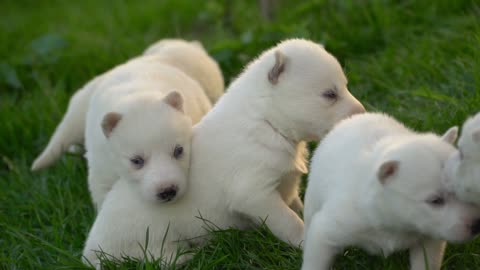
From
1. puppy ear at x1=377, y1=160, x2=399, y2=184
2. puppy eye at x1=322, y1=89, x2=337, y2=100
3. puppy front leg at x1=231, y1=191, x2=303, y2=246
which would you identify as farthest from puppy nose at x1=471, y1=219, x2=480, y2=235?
puppy eye at x1=322, y1=89, x2=337, y2=100

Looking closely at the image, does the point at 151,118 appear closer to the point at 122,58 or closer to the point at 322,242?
the point at 322,242

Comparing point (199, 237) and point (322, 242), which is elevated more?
point (322, 242)

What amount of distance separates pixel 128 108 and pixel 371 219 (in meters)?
1.83

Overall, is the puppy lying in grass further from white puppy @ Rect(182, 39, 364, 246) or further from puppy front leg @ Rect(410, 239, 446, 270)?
puppy front leg @ Rect(410, 239, 446, 270)

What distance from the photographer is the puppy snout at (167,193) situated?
13.7 feet

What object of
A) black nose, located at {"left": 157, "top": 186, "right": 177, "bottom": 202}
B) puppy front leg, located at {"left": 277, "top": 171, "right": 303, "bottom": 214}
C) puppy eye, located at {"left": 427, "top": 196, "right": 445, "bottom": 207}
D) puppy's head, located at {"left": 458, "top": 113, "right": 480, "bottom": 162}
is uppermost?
puppy's head, located at {"left": 458, "top": 113, "right": 480, "bottom": 162}

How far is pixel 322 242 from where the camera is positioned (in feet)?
11.7

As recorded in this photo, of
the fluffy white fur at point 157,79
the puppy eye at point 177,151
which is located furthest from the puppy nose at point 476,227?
the fluffy white fur at point 157,79

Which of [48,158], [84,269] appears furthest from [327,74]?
[48,158]

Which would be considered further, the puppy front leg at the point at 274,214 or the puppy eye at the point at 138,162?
the puppy eye at the point at 138,162

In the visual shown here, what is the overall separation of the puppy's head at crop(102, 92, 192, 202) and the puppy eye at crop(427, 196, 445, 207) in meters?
1.57

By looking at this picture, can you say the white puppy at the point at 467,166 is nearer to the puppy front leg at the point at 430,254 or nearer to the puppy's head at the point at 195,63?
the puppy front leg at the point at 430,254

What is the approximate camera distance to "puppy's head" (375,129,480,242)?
3217 mm

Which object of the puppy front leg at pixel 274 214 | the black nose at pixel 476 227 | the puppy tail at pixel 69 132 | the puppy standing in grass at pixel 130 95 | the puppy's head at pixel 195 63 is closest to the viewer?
the black nose at pixel 476 227
